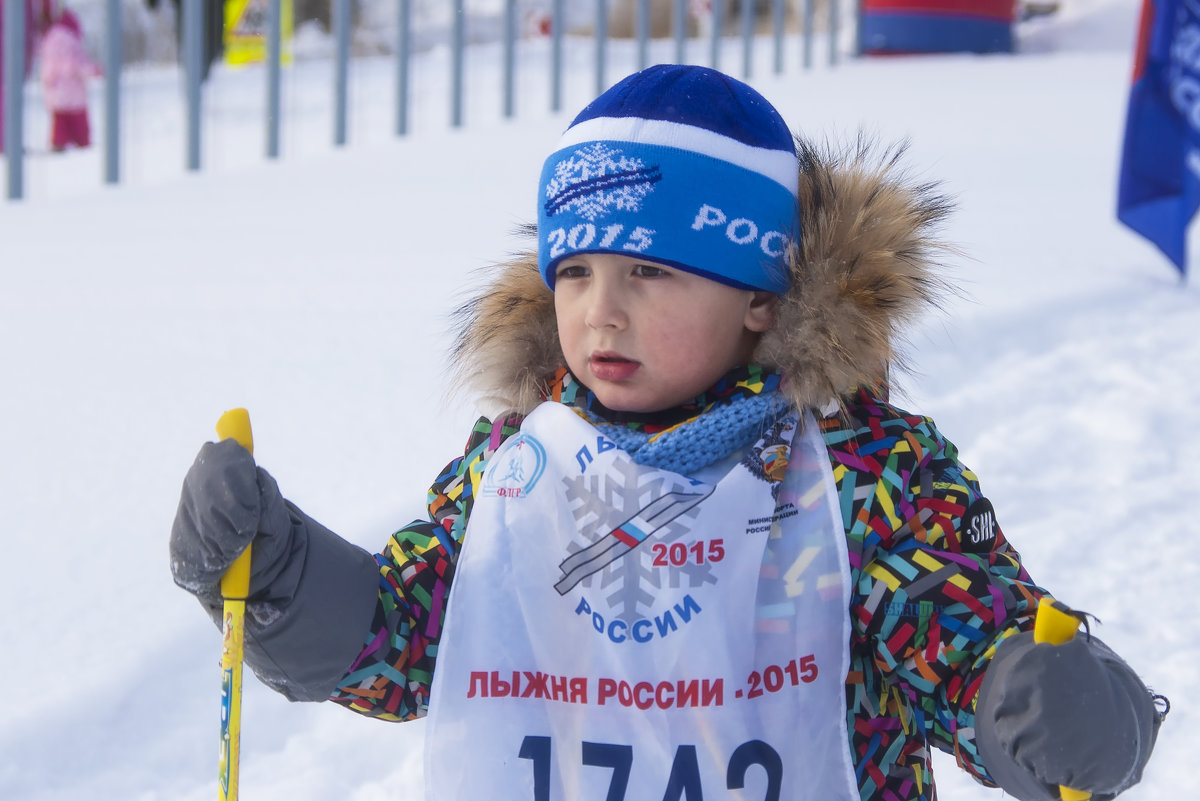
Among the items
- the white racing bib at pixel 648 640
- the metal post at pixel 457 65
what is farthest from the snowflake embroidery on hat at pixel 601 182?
the metal post at pixel 457 65

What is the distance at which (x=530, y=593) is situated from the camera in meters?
1.58

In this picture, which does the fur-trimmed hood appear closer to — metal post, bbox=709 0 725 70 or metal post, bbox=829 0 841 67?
metal post, bbox=709 0 725 70

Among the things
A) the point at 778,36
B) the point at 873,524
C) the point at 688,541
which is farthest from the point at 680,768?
the point at 778,36

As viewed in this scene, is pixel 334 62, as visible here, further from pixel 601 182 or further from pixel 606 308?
pixel 606 308

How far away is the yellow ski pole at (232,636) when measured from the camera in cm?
141

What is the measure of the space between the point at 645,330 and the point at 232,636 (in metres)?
0.61

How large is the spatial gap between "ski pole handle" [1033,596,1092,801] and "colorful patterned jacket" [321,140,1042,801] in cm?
14

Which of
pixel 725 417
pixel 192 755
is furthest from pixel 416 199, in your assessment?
pixel 725 417

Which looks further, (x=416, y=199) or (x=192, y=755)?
(x=416, y=199)

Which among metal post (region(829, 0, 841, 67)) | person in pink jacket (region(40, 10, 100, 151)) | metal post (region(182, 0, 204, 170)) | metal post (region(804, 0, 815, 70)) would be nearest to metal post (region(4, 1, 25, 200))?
metal post (region(182, 0, 204, 170))

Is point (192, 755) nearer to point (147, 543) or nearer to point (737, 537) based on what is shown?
point (147, 543)

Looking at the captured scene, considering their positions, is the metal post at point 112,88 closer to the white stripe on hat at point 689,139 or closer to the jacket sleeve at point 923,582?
the white stripe on hat at point 689,139

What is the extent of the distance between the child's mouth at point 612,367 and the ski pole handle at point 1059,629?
1.88 ft

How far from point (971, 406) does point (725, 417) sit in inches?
99.2
